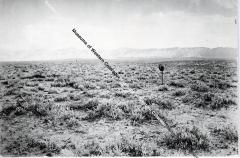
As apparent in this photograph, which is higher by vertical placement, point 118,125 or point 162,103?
point 162,103

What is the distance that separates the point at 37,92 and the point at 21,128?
4550mm

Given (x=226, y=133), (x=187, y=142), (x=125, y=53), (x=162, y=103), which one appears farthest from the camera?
(x=125, y=53)

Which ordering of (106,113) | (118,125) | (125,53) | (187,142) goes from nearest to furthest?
(187,142) < (118,125) < (106,113) < (125,53)

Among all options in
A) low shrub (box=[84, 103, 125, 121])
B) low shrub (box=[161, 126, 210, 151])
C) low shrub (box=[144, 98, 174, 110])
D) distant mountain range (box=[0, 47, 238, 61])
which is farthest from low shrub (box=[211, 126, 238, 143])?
low shrub (box=[84, 103, 125, 121])

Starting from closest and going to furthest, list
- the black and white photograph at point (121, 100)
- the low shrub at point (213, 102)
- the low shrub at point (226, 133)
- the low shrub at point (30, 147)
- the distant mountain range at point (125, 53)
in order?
the low shrub at point (30, 147)
the black and white photograph at point (121, 100)
the low shrub at point (226, 133)
the low shrub at point (213, 102)
the distant mountain range at point (125, 53)

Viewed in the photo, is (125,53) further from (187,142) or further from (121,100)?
(187,142)

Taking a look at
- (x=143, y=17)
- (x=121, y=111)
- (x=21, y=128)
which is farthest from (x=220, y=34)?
(x=21, y=128)

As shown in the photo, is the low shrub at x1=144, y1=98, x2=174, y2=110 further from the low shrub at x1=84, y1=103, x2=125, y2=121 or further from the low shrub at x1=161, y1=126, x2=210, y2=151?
the low shrub at x1=161, y1=126, x2=210, y2=151

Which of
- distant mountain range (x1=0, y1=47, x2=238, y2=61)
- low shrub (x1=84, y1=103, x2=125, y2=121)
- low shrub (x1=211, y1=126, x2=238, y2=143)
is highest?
distant mountain range (x1=0, y1=47, x2=238, y2=61)

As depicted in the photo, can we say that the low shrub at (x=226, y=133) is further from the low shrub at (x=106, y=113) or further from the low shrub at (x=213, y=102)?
the low shrub at (x=106, y=113)

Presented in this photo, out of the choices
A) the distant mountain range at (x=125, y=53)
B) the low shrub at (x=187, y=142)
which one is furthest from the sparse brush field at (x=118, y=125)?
the distant mountain range at (x=125, y=53)

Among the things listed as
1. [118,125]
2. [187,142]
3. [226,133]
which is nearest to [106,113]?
[118,125]

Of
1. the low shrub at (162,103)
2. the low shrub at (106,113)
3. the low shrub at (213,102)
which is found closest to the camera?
the low shrub at (106,113)

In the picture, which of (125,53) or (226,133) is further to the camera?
(125,53)
